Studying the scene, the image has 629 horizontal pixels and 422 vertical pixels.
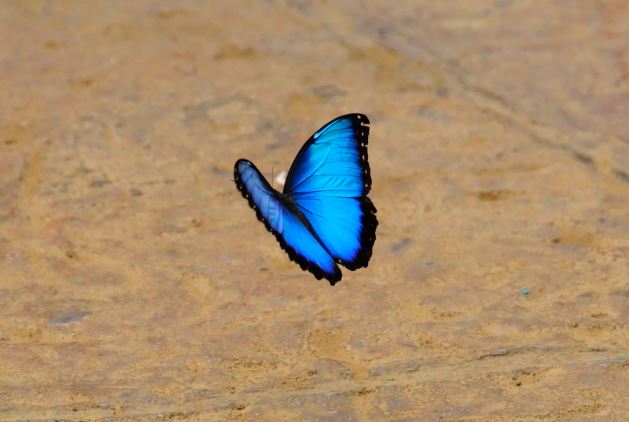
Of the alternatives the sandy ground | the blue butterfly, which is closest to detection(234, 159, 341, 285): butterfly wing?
the blue butterfly

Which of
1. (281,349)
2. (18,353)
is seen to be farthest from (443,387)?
(18,353)

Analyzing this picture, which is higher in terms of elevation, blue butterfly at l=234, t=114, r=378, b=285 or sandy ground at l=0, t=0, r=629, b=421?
blue butterfly at l=234, t=114, r=378, b=285

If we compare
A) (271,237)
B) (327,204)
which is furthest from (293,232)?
(271,237)

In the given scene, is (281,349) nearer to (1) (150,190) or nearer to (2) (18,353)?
(2) (18,353)

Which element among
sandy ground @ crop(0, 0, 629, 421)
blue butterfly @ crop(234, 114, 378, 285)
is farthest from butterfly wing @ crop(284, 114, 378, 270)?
sandy ground @ crop(0, 0, 629, 421)

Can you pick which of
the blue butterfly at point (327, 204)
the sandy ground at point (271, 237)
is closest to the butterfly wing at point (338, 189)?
the blue butterfly at point (327, 204)

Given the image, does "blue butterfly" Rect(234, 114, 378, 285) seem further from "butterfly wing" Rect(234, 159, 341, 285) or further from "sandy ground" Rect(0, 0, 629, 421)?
"sandy ground" Rect(0, 0, 629, 421)
